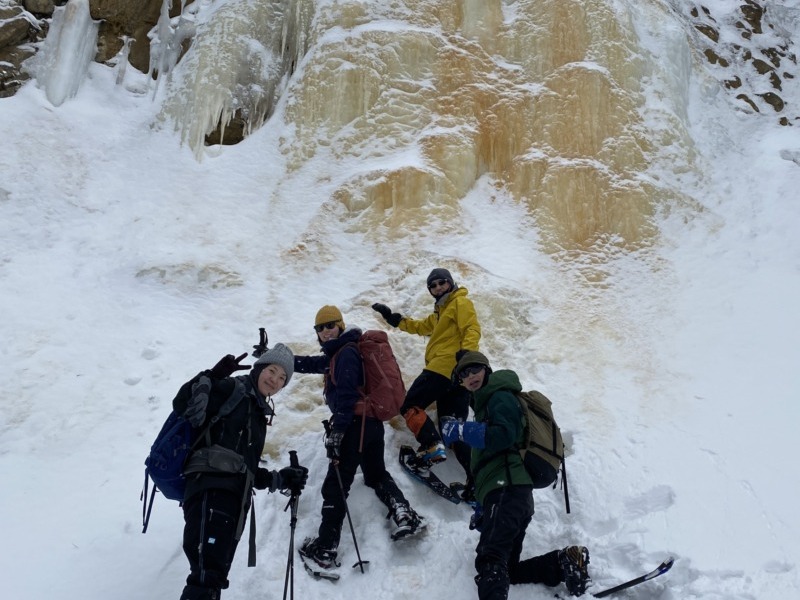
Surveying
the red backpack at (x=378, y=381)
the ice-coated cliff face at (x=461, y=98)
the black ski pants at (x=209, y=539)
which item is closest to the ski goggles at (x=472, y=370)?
the red backpack at (x=378, y=381)

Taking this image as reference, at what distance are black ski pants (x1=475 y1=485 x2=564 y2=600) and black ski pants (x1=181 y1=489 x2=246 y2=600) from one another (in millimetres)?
1947

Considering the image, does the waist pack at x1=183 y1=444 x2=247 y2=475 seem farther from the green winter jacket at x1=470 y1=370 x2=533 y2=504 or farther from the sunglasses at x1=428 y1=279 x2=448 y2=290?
the sunglasses at x1=428 y1=279 x2=448 y2=290

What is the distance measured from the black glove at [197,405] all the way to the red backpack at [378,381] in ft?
5.47

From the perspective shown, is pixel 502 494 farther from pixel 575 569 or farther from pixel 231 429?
pixel 231 429

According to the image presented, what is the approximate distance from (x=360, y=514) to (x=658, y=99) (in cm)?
1007

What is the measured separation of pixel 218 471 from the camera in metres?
4.66

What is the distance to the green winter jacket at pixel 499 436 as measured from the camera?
5250 mm

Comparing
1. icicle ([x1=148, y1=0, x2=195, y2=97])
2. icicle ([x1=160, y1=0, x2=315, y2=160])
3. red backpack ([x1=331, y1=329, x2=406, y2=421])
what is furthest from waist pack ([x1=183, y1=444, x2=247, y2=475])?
icicle ([x1=148, y1=0, x2=195, y2=97])

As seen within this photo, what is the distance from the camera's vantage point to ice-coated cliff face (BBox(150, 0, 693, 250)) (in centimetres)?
1121

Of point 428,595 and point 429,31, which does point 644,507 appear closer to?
point 428,595

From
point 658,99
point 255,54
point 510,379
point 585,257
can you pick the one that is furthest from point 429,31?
point 510,379

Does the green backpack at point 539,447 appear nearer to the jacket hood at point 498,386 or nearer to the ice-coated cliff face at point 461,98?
the jacket hood at point 498,386

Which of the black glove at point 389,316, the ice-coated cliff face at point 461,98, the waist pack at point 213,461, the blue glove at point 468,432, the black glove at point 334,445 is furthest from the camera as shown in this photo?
the ice-coated cliff face at point 461,98

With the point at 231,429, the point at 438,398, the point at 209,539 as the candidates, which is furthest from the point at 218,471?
the point at 438,398
